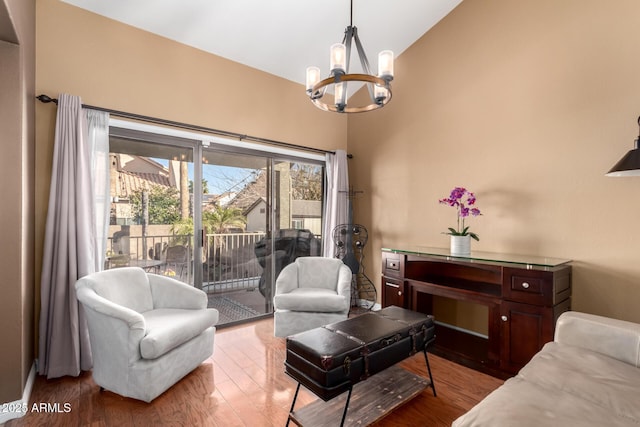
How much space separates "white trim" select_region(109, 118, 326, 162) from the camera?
9.31 feet

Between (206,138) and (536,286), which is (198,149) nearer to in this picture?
(206,138)

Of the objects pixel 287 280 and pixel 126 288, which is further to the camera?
pixel 287 280

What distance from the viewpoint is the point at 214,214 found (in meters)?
3.46

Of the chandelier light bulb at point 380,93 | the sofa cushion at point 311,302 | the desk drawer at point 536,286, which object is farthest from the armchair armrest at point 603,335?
the chandelier light bulb at point 380,93

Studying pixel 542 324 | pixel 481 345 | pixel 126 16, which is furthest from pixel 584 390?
pixel 126 16

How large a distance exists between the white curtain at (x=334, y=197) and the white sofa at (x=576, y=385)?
8.85ft

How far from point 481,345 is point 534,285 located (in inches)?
38.6

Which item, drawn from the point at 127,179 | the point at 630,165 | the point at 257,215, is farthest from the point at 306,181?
the point at 630,165

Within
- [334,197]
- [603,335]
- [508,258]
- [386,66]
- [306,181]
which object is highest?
[386,66]

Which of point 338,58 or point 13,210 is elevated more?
point 338,58

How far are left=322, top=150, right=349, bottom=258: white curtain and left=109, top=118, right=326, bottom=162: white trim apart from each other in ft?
0.67

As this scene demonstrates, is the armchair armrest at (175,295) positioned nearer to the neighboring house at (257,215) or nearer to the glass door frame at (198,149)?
the glass door frame at (198,149)

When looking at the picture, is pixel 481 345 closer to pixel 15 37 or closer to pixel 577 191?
pixel 577 191

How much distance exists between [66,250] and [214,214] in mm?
1365
